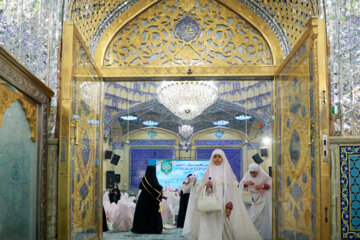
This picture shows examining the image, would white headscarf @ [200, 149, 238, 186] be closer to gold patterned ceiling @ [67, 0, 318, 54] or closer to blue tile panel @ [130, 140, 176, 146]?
gold patterned ceiling @ [67, 0, 318, 54]

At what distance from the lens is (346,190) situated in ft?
12.9

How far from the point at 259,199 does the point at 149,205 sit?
175 centimetres

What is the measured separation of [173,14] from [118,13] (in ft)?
2.21

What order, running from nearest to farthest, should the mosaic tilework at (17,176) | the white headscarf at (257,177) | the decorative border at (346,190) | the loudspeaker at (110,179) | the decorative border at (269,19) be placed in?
the mosaic tilework at (17,176) < the decorative border at (346,190) < the decorative border at (269,19) < the white headscarf at (257,177) < the loudspeaker at (110,179)

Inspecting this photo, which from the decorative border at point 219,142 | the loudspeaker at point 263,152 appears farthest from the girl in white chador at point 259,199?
the decorative border at point 219,142

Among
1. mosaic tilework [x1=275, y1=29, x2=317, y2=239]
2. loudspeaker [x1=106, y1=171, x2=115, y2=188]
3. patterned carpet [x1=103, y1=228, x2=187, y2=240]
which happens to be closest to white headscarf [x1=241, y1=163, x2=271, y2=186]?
mosaic tilework [x1=275, y1=29, x2=317, y2=239]

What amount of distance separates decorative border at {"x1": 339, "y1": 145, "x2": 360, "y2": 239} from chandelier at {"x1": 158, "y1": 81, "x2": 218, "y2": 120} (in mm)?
5761

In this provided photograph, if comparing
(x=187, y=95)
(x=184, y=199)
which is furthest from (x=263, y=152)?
(x=184, y=199)

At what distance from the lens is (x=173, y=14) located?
18.0 ft

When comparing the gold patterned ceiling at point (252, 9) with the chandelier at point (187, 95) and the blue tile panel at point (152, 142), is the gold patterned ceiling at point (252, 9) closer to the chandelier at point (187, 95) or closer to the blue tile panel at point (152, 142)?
the chandelier at point (187, 95)

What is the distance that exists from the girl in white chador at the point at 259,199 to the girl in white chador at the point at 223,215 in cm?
86

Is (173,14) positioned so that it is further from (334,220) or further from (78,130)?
(334,220)

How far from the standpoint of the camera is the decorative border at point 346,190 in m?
3.87

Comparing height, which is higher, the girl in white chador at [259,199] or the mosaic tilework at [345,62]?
the mosaic tilework at [345,62]
